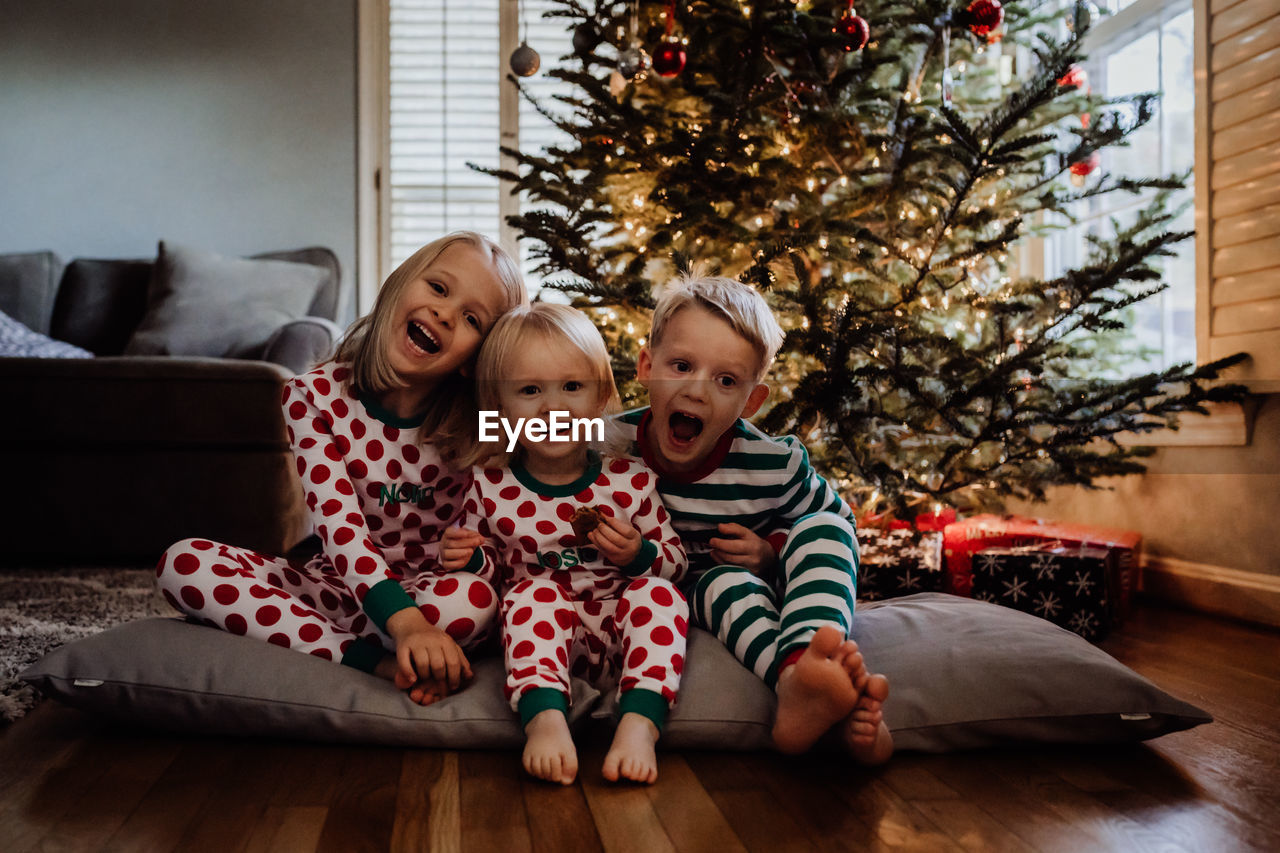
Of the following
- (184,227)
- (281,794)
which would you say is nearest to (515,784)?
(281,794)

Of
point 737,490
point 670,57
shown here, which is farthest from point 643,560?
point 670,57

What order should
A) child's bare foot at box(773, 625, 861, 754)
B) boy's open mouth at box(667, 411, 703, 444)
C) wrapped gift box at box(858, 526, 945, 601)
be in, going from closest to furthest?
child's bare foot at box(773, 625, 861, 754) < boy's open mouth at box(667, 411, 703, 444) < wrapped gift box at box(858, 526, 945, 601)

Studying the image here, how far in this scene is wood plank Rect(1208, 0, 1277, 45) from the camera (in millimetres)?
1882

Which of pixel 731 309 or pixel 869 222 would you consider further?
pixel 869 222

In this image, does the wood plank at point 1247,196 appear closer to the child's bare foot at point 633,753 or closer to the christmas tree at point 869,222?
the christmas tree at point 869,222

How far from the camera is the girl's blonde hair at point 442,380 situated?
1328 mm

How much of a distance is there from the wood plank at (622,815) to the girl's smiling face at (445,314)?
1.96 ft

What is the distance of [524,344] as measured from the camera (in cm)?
127

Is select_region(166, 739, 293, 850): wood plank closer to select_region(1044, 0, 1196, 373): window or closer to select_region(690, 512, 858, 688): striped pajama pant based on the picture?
select_region(690, 512, 858, 688): striped pajama pant

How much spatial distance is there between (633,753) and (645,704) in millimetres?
73

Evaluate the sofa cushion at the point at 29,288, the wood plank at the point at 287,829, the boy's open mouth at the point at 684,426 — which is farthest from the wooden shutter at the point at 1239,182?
the sofa cushion at the point at 29,288

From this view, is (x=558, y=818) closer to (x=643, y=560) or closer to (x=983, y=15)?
(x=643, y=560)

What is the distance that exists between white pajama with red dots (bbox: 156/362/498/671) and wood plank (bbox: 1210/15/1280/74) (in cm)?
181

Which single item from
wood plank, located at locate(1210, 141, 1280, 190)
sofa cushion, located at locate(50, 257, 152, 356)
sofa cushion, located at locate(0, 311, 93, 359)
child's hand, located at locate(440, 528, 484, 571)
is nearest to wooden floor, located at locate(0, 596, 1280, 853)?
child's hand, located at locate(440, 528, 484, 571)
